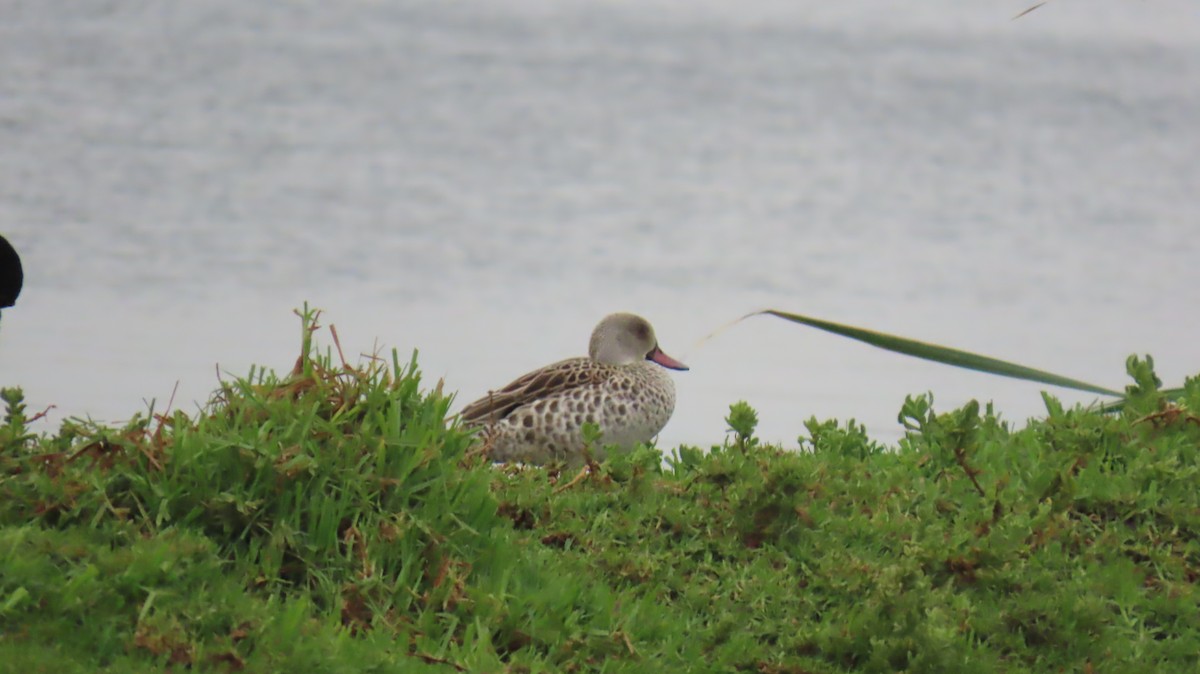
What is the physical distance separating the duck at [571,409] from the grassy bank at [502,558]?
7.30 ft

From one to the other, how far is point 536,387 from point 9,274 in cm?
397

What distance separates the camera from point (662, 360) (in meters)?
9.14

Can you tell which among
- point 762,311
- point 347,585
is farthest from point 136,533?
point 762,311

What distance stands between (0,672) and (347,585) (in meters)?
0.91

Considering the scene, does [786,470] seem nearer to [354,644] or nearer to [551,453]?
[354,644]

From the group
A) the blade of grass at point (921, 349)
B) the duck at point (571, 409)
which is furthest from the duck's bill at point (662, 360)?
the blade of grass at point (921, 349)

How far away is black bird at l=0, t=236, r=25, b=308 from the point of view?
4.26 meters

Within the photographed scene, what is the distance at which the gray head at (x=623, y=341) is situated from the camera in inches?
352

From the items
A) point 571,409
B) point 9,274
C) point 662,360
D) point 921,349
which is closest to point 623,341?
point 662,360

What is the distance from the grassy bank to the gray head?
3.58 m

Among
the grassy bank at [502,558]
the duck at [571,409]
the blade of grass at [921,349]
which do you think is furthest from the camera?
the duck at [571,409]

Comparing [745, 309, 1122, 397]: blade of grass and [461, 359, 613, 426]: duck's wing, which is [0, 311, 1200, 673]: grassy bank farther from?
[461, 359, 613, 426]: duck's wing

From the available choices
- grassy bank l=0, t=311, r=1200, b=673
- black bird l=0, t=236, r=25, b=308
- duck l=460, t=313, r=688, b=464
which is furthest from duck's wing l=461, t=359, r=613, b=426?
black bird l=0, t=236, r=25, b=308

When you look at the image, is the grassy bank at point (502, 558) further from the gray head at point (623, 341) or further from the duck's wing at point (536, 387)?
the gray head at point (623, 341)
